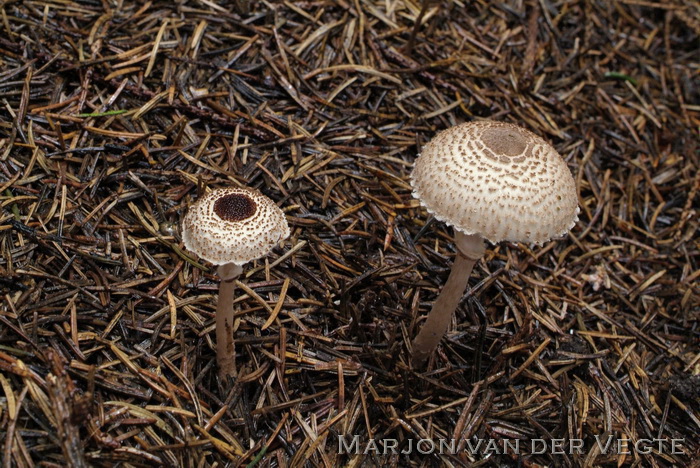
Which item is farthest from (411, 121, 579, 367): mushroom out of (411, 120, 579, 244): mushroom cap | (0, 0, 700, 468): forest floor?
(0, 0, 700, 468): forest floor

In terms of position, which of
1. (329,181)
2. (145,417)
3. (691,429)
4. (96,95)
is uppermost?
(96,95)

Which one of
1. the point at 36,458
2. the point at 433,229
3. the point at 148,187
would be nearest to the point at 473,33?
the point at 433,229

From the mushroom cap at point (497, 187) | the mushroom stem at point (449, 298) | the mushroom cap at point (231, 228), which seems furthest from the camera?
the mushroom stem at point (449, 298)

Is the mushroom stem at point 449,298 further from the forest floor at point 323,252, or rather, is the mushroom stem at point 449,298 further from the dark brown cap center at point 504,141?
the dark brown cap center at point 504,141

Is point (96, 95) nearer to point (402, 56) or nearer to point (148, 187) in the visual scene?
point (148, 187)

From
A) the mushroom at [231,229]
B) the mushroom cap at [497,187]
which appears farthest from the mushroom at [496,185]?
the mushroom at [231,229]

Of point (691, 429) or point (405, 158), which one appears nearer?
point (691, 429)

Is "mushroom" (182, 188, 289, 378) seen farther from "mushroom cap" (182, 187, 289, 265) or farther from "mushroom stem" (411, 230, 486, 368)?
"mushroom stem" (411, 230, 486, 368)
